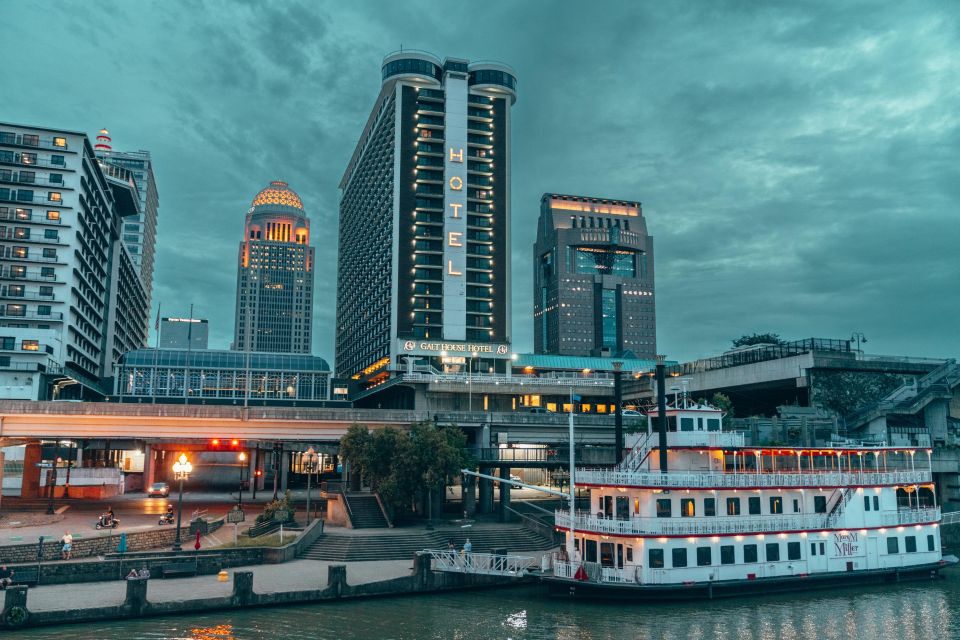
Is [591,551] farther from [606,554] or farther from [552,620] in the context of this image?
[552,620]

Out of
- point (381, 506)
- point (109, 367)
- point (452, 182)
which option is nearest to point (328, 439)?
point (381, 506)

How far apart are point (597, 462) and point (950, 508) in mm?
30850

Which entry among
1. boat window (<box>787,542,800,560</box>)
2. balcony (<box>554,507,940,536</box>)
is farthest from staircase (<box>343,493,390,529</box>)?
boat window (<box>787,542,800,560</box>)

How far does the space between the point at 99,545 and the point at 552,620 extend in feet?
87.5

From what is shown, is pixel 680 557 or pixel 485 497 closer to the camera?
pixel 680 557

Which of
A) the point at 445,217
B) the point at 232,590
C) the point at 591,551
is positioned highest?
the point at 445,217

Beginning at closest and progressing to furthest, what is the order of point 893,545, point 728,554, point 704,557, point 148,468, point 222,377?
point 704,557 → point 728,554 → point 893,545 → point 148,468 → point 222,377

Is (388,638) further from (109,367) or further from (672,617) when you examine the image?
(109,367)

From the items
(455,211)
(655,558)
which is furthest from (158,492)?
(455,211)

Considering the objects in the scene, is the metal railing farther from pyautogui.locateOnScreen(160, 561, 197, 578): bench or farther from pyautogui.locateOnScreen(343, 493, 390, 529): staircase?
pyautogui.locateOnScreen(160, 561, 197, 578): bench

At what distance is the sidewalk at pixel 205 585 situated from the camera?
33000mm

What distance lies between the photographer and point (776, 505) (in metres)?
42.2

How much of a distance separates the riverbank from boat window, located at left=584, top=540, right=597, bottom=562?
147 inches

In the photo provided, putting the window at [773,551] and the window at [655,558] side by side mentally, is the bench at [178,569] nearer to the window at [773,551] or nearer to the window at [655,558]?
the window at [655,558]
